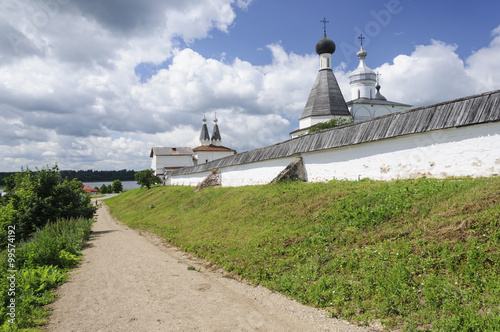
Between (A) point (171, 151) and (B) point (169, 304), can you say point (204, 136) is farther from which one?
(B) point (169, 304)

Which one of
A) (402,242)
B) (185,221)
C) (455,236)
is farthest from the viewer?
(185,221)

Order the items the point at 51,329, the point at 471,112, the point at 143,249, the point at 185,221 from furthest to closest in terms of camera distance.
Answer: the point at 185,221
the point at 143,249
the point at 471,112
the point at 51,329

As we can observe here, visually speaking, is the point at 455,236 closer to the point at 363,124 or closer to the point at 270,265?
the point at 270,265

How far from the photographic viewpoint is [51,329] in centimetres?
400

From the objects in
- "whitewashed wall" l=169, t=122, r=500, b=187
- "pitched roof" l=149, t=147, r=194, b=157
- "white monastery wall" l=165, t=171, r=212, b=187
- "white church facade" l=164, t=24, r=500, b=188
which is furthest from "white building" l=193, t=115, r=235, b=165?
"whitewashed wall" l=169, t=122, r=500, b=187

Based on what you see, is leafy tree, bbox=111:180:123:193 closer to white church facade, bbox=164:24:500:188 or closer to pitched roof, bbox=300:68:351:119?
pitched roof, bbox=300:68:351:119

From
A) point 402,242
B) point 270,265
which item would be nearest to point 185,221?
point 270,265

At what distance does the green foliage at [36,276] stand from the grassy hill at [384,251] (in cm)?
301

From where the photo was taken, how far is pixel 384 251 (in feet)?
16.1

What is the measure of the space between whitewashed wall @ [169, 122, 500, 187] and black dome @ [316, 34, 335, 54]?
21.5 metres

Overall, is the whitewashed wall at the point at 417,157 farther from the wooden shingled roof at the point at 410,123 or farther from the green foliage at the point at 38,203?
the green foliage at the point at 38,203

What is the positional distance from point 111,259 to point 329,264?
5.44 metres

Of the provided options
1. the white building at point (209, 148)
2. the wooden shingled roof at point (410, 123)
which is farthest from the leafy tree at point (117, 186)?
the wooden shingled roof at point (410, 123)

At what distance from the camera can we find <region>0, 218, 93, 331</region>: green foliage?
4246mm
